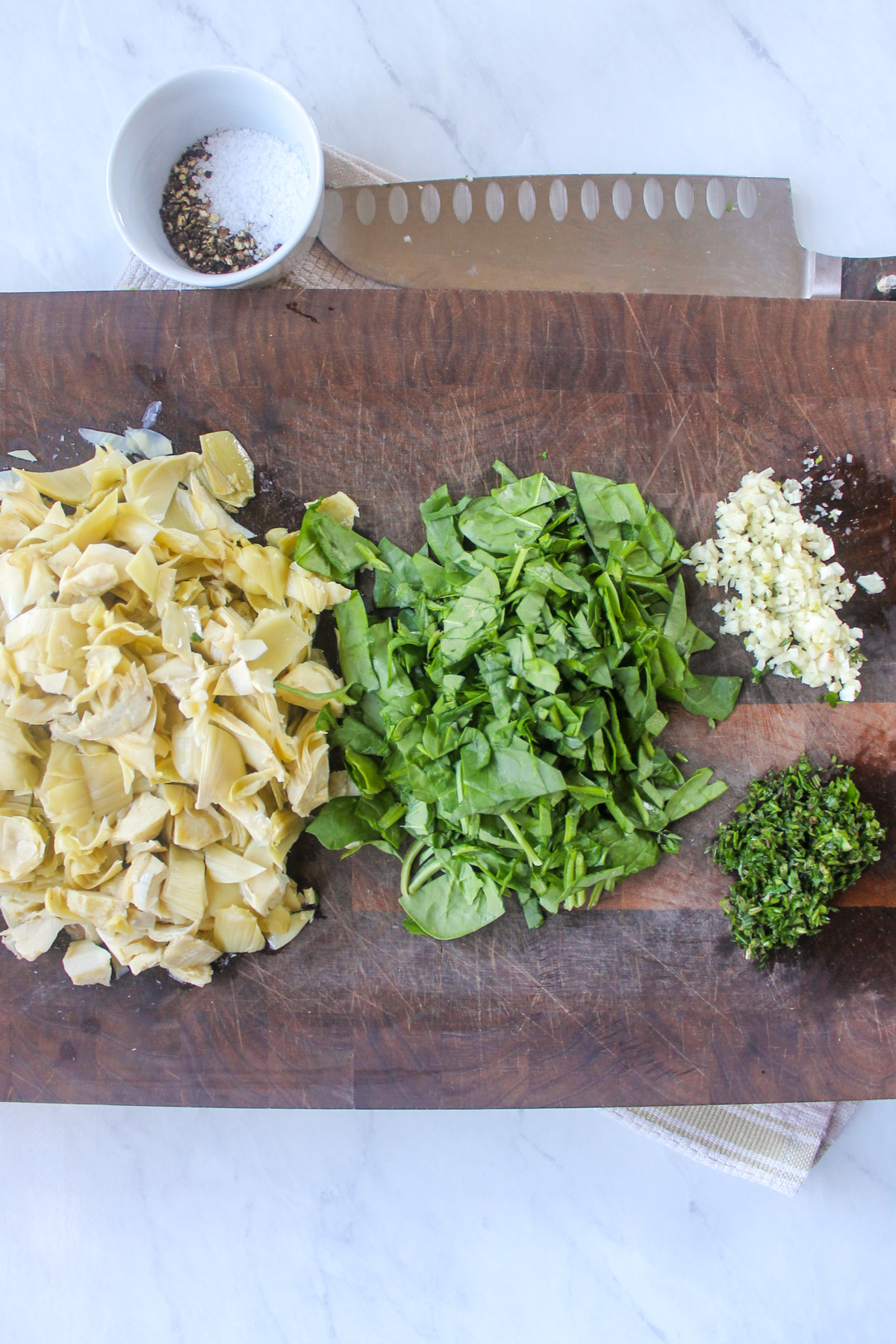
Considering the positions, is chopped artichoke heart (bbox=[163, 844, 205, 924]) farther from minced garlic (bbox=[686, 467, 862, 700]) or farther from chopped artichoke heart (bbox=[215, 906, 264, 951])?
minced garlic (bbox=[686, 467, 862, 700])

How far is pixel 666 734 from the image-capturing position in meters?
1.44

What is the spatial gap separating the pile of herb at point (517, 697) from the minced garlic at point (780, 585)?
8cm

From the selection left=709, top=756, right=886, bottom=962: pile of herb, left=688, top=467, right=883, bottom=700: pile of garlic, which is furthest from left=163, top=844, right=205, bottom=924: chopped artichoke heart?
left=688, top=467, right=883, bottom=700: pile of garlic

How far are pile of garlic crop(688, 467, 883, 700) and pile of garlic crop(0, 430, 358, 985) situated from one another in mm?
633

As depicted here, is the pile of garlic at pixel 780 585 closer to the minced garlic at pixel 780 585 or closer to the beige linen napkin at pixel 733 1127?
the minced garlic at pixel 780 585

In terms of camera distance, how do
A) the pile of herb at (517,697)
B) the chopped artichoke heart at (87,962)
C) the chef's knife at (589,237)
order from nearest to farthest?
the pile of herb at (517,697) < the chopped artichoke heart at (87,962) < the chef's knife at (589,237)

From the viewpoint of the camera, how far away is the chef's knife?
1.52 m

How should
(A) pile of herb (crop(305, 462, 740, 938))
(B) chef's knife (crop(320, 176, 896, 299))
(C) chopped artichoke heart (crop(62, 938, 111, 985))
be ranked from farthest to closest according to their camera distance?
1. (B) chef's knife (crop(320, 176, 896, 299))
2. (C) chopped artichoke heart (crop(62, 938, 111, 985))
3. (A) pile of herb (crop(305, 462, 740, 938))

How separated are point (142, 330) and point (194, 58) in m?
0.74

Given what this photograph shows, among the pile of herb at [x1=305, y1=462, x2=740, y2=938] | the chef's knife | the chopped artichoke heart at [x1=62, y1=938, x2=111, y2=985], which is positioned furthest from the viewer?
the chef's knife

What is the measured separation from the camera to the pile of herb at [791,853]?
1.36 metres

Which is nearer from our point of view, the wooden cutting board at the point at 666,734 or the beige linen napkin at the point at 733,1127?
the wooden cutting board at the point at 666,734

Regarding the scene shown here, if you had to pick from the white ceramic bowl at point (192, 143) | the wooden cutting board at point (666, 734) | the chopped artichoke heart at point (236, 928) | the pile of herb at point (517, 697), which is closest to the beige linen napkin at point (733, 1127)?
the white ceramic bowl at point (192, 143)

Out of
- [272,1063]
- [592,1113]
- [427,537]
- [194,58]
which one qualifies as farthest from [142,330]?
[592,1113]
